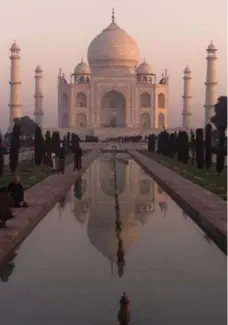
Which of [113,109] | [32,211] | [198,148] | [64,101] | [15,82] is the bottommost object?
[32,211]

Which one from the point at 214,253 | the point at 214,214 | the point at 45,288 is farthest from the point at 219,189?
the point at 45,288

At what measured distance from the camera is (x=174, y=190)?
9555 mm

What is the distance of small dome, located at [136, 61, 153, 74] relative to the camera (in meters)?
48.0

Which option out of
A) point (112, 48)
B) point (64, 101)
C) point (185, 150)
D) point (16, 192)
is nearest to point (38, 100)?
point (64, 101)

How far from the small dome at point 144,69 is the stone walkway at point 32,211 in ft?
120

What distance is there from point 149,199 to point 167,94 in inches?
1522

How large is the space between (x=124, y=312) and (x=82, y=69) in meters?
45.2

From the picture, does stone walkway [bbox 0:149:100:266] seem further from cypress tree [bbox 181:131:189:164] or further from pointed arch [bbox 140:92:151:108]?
pointed arch [bbox 140:92:151:108]

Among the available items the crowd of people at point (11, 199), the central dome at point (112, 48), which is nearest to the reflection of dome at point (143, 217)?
the crowd of people at point (11, 199)

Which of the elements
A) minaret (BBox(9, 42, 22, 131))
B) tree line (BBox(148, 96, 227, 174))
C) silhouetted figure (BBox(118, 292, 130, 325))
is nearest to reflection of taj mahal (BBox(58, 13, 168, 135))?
minaret (BBox(9, 42, 22, 131))

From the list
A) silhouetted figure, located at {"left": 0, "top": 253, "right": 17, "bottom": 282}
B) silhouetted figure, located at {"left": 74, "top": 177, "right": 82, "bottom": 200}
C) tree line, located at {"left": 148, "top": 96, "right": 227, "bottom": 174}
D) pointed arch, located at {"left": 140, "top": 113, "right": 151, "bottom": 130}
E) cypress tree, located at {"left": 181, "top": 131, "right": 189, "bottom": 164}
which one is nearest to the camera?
silhouetted figure, located at {"left": 0, "top": 253, "right": 17, "bottom": 282}

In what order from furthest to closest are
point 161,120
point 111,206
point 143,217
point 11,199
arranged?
point 161,120, point 111,206, point 143,217, point 11,199

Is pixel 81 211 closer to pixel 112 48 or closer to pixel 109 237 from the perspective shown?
pixel 109 237

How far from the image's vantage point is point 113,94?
47.1 meters
